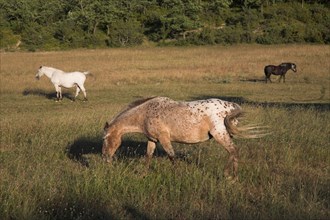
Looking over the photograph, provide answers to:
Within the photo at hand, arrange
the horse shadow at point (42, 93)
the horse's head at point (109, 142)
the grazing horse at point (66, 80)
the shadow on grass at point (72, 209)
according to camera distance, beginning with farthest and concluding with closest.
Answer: the horse shadow at point (42, 93), the grazing horse at point (66, 80), the horse's head at point (109, 142), the shadow on grass at point (72, 209)

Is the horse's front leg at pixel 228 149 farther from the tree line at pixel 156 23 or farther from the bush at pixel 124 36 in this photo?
the bush at pixel 124 36

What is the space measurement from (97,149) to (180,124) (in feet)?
10.7

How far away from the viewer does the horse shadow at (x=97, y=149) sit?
353 inches

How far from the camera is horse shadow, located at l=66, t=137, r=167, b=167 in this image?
29.4 ft

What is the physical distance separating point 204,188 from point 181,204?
671mm

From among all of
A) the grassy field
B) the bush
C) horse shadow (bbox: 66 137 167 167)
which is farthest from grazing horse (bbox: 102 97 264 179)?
the bush

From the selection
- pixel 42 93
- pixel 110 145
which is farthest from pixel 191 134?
pixel 42 93

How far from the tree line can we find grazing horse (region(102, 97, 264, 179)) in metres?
52.8

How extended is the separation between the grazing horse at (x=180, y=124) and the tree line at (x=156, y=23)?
2079 inches

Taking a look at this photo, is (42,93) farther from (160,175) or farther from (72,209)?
(72,209)

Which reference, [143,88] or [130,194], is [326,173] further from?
[143,88]

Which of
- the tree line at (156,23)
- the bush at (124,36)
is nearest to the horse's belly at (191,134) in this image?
the tree line at (156,23)

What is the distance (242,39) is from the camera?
2366 inches

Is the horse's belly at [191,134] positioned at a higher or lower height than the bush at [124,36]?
higher
